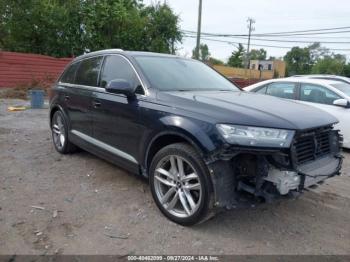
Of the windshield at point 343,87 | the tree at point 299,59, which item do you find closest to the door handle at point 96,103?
the windshield at point 343,87

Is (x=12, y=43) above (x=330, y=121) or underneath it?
above

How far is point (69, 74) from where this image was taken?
5.99m

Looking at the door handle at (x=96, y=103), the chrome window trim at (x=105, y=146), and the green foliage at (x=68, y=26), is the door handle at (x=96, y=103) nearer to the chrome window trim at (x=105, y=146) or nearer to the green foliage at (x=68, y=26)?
the chrome window trim at (x=105, y=146)

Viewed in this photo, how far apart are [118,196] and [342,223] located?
2.49m

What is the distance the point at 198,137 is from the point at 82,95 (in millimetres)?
2450

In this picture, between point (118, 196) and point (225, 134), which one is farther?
point (118, 196)

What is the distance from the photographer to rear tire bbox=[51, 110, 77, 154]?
232 inches

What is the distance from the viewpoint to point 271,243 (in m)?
3.44

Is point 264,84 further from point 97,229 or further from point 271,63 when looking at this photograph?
point 271,63

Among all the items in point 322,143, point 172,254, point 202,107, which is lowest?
point 172,254

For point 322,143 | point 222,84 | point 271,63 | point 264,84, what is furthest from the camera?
point 271,63

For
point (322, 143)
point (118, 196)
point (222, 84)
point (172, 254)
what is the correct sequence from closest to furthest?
point (172, 254)
point (322, 143)
point (118, 196)
point (222, 84)

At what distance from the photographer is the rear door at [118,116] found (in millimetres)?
4172

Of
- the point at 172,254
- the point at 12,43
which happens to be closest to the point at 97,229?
the point at 172,254
